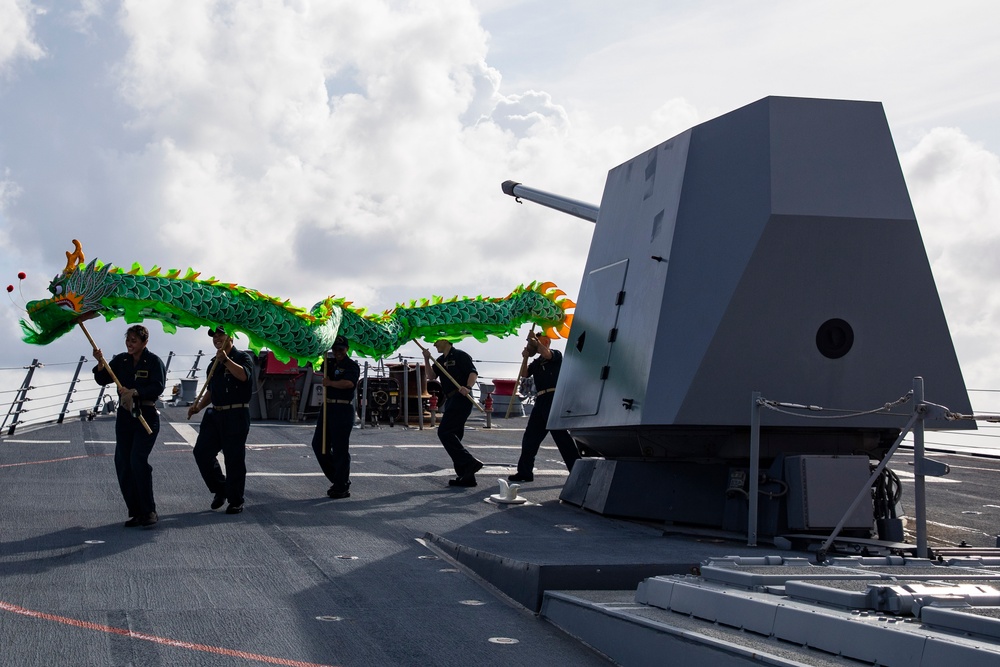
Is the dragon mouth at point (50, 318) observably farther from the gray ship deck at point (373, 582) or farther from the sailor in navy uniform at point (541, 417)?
the sailor in navy uniform at point (541, 417)

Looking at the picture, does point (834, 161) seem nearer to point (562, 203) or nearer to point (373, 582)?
point (373, 582)

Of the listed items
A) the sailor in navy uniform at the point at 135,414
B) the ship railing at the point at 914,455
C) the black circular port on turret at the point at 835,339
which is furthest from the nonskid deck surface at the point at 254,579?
the black circular port on turret at the point at 835,339

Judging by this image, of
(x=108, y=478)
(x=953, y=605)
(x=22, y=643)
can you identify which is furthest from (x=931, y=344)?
(x=108, y=478)

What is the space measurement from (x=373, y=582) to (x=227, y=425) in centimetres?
353

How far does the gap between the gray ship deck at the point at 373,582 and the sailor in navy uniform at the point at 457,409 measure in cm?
48

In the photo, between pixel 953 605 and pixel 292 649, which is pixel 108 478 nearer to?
pixel 292 649

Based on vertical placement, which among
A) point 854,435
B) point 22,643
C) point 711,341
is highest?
point 711,341

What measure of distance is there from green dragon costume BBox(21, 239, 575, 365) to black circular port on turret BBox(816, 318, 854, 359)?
18.1 ft

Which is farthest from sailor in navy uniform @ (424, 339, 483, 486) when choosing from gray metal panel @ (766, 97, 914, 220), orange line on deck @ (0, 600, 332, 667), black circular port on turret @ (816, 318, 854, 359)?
orange line on deck @ (0, 600, 332, 667)

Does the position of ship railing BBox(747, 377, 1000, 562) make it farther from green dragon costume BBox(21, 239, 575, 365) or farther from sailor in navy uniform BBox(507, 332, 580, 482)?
green dragon costume BBox(21, 239, 575, 365)

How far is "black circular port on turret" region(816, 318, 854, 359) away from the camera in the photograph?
25.6 feet

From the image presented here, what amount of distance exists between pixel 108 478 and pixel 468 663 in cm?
735

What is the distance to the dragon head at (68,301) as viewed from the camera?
344 inches

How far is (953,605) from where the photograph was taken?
3354 mm
